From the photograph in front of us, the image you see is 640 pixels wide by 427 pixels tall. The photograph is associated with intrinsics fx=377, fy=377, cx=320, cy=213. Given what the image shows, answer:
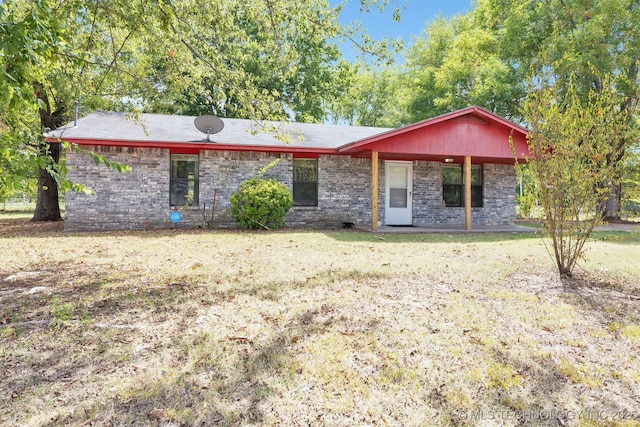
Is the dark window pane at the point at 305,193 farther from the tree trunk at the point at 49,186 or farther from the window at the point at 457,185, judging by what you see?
the tree trunk at the point at 49,186

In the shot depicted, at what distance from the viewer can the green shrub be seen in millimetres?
10188

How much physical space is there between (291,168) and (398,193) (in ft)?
12.3

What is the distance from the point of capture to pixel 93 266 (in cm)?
570

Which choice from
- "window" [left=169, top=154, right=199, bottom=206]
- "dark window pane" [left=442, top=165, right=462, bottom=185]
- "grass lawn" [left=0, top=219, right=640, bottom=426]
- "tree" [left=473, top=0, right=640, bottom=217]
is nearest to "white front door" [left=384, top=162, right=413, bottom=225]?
"dark window pane" [left=442, top=165, right=462, bottom=185]

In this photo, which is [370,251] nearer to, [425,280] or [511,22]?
[425,280]

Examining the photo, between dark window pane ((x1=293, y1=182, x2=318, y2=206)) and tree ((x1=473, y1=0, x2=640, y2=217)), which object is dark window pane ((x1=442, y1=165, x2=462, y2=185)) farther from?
dark window pane ((x1=293, y1=182, x2=318, y2=206))

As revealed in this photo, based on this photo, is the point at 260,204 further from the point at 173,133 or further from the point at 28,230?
the point at 28,230

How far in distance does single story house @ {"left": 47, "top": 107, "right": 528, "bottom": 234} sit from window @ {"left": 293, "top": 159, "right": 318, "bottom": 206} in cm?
3

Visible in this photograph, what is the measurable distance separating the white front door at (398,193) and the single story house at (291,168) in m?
0.03

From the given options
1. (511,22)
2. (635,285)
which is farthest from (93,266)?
(511,22)

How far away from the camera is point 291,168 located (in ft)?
38.4

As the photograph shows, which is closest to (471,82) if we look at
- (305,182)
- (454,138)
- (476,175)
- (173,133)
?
(476,175)

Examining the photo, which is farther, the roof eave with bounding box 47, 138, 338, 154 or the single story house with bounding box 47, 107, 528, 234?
the single story house with bounding box 47, 107, 528, 234

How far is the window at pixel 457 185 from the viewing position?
1323cm
